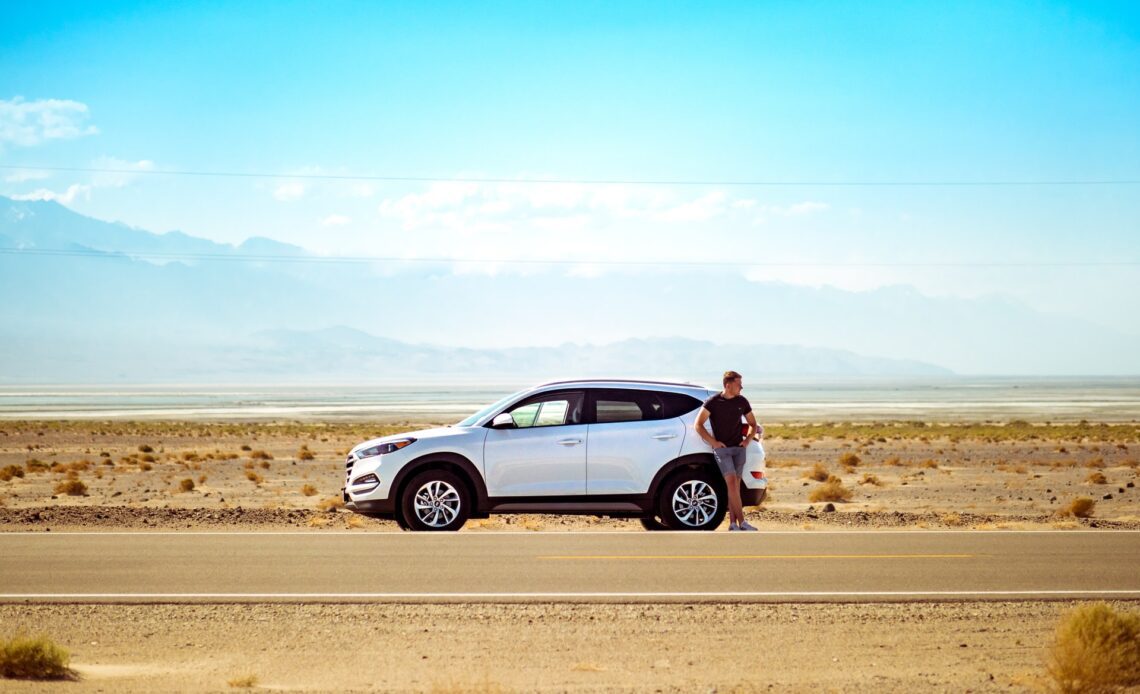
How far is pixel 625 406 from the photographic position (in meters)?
15.6

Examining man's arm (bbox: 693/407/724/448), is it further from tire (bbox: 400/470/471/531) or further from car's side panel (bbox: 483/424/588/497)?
tire (bbox: 400/470/471/531)

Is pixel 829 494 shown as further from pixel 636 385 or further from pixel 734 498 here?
pixel 636 385

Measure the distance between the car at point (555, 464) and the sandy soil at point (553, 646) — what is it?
4.23 meters

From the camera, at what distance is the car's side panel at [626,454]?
601 inches

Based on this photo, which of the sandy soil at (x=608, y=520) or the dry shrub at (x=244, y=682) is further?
the sandy soil at (x=608, y=520)

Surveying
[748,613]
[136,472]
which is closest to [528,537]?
[748,613]

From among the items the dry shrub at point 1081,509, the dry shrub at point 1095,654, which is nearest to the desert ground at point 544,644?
the dry shrub at point 1095,654

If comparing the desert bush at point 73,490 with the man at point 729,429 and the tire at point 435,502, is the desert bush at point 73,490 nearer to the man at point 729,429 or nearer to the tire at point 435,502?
the tire at point 435,502

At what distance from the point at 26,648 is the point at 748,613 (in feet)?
19.7

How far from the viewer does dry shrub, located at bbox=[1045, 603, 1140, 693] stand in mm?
7980

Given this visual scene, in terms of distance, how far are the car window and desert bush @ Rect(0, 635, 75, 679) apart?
300 inches

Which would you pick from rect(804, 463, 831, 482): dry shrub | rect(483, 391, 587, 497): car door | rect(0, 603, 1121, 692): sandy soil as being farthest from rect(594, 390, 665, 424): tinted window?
rect(804, 463, 831, 482): dry shrub

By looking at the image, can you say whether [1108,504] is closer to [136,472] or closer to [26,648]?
[26,648]

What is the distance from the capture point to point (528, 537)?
1546cm
